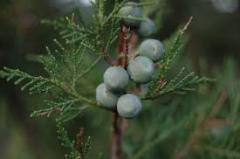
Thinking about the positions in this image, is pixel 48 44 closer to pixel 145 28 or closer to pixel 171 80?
pixel 145 28

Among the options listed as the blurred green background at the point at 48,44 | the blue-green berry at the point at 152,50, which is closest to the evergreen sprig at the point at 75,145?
the blue-green berry at the point at 152,50

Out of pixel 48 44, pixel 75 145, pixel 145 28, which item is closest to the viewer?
pixel 75 145

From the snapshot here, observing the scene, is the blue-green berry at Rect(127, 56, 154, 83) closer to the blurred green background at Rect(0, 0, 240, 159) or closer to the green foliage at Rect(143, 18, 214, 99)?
the green foliage at Rect(143, 18, 214, 99)

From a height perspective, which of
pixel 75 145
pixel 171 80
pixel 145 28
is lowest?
pixel 75 145

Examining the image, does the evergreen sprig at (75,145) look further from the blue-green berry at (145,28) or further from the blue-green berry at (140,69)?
the blue-green berry at (145,28)

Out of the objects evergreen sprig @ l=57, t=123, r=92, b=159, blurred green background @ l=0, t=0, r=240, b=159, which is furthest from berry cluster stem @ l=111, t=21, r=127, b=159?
blurred green background @ l=0, t=0, r=240, b=159

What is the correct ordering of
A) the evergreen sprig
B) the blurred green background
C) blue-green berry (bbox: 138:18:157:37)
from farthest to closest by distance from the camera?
1. the blurred green background
2. blue-green berry (bbox: 138:18:157:37)
3. the evergreen sprig

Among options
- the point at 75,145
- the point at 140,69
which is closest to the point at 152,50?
the point at 140,69
